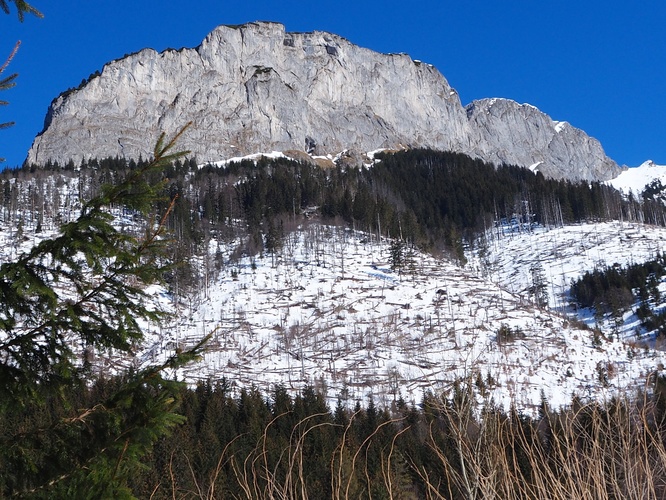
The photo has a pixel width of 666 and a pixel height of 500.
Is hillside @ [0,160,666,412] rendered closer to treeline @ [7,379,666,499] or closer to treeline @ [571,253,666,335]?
treeline @ [571,253,666,335]

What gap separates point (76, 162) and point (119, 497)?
579ft

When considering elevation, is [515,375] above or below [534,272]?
below

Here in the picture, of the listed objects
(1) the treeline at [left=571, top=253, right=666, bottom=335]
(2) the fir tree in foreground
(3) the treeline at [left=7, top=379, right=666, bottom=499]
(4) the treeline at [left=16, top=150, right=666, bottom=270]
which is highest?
(4) the treeline at [left=16, top=150, right=666, bottom=270]

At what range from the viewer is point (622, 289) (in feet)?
302

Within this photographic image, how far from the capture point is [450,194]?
150 meters

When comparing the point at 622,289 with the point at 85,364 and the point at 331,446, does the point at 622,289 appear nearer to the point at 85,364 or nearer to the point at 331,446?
the point at 331,446

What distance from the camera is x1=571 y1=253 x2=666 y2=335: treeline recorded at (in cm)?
8794

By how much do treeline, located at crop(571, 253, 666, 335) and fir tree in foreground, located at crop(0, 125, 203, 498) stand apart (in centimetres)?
8898

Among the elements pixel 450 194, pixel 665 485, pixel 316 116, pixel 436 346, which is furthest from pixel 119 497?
pixel 316 116

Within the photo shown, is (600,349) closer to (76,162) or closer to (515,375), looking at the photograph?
(515,375)

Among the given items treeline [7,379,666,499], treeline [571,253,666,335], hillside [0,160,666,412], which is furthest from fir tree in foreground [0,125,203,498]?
treeline [571,253,666,335]

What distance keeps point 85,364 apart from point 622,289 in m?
98.4

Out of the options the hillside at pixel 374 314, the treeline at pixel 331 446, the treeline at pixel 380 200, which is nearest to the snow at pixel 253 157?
the treeline at pixel 380 200

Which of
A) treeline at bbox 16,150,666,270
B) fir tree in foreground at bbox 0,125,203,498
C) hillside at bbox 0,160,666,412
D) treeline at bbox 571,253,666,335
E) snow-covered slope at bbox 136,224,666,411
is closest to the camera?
fir tree in foreground at bbox 0,125,203,498
